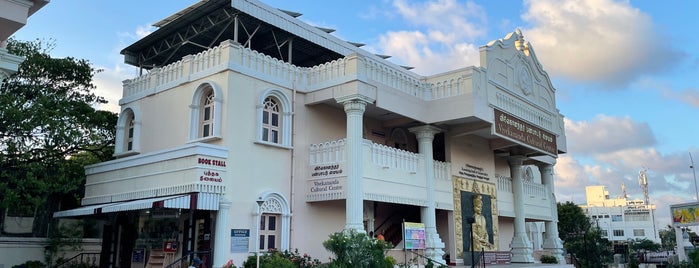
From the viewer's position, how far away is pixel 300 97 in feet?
63.5

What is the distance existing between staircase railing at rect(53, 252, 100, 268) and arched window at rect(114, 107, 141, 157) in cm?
422

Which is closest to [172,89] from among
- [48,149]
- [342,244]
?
[48,149]

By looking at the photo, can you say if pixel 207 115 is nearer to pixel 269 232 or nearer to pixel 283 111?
pixel 283 111

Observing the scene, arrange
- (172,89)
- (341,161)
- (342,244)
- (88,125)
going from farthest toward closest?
(88,125) < (172,89) < (341,161) < (342,244)

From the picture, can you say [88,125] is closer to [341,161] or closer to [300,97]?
[300,97]

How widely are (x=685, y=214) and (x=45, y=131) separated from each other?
31983 mm

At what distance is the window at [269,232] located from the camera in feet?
57.0

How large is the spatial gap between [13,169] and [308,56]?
39.6ft

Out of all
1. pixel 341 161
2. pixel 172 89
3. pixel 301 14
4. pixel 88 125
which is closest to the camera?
pixel 341 161

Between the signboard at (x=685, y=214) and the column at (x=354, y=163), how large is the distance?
23109 mm

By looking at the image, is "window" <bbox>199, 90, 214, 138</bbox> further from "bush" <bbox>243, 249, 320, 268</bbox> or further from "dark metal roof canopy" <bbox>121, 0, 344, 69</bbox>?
"bush" <bbox>243, 249, 320, 268</bbox>

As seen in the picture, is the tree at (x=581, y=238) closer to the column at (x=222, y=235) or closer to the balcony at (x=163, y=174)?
the column at (x=222, y=235)

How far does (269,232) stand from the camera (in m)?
17.5

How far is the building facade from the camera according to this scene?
1692cm
